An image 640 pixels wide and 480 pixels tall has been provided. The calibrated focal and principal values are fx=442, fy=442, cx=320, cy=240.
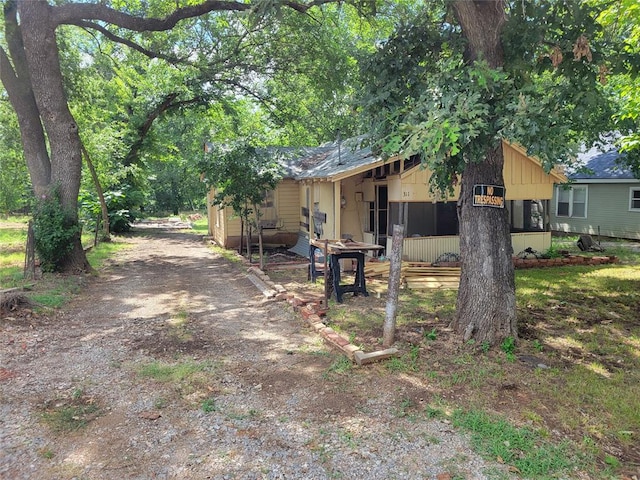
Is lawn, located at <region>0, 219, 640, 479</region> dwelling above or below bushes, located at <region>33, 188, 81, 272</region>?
below

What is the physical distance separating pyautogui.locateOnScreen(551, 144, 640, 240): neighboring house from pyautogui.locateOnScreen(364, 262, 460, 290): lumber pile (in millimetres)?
7927

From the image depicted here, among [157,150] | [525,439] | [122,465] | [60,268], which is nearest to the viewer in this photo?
[122,465]

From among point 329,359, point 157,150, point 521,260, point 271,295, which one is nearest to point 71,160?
point 271,295

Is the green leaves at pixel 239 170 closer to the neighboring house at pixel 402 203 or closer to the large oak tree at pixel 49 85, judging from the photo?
the neighboring house at pixel 402 203

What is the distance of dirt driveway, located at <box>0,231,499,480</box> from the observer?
3115mm

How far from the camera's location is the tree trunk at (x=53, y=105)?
9.55m

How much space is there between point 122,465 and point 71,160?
8809mm

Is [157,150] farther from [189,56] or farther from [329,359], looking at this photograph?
→ [329,359]

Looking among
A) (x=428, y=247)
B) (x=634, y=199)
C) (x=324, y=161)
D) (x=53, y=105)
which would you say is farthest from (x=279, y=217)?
(x=634, y=199)

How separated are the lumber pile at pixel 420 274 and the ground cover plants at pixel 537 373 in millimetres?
833

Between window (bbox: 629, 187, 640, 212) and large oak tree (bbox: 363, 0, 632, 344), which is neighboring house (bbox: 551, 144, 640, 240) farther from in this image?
large oak tree (bbox: 363, 0, 632, 344)

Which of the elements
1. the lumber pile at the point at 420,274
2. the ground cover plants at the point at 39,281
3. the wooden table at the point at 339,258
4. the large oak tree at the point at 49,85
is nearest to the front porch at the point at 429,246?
the lumber pile at the point at 420,274

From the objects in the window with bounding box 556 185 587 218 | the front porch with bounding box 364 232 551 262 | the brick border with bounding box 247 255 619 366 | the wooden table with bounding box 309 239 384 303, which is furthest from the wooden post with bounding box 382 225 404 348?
the window with bounding box 556 185 587 218

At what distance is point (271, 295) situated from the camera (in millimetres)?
8211
